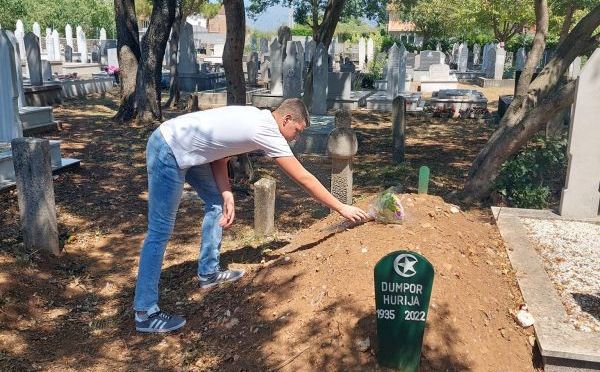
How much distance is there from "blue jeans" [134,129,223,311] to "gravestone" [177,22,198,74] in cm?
1547

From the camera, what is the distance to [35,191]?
5023 mm

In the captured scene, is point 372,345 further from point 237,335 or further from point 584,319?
point 584,319

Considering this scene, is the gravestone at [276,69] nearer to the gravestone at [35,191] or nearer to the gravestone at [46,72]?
the gravestone at [46,72]

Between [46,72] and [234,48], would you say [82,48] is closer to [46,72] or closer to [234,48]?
[46,72]

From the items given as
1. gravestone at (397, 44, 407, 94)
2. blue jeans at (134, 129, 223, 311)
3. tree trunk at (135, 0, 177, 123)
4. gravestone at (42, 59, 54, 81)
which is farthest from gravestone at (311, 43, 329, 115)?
blue jeans at (134, 129, 223, 311)

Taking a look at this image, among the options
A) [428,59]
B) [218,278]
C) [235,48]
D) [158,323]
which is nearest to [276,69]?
[235,48]

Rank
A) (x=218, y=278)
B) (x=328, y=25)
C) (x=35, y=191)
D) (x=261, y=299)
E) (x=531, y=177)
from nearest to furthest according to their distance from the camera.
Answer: (x=261, y=299) → (x=218, y=278) → (x=35, y=191) → (x=531, y=177) → (x=328, y=25)

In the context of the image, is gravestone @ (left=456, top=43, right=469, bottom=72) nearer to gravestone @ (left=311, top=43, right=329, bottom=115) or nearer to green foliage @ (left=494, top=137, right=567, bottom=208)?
gravestone @ (left=311, top=43, right=329, bottom=115)

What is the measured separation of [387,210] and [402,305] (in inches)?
55.1

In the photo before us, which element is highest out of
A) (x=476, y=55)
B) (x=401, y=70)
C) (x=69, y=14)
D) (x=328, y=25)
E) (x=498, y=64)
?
(x=69, y=14)

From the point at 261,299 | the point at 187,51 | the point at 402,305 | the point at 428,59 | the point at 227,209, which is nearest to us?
the point at 402,305

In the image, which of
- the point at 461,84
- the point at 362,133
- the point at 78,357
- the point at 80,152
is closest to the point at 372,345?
the point at 78,357

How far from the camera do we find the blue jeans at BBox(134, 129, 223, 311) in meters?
3.54

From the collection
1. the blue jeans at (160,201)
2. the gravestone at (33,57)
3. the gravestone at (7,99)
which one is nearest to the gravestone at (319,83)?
the gravestone at (33,57)
